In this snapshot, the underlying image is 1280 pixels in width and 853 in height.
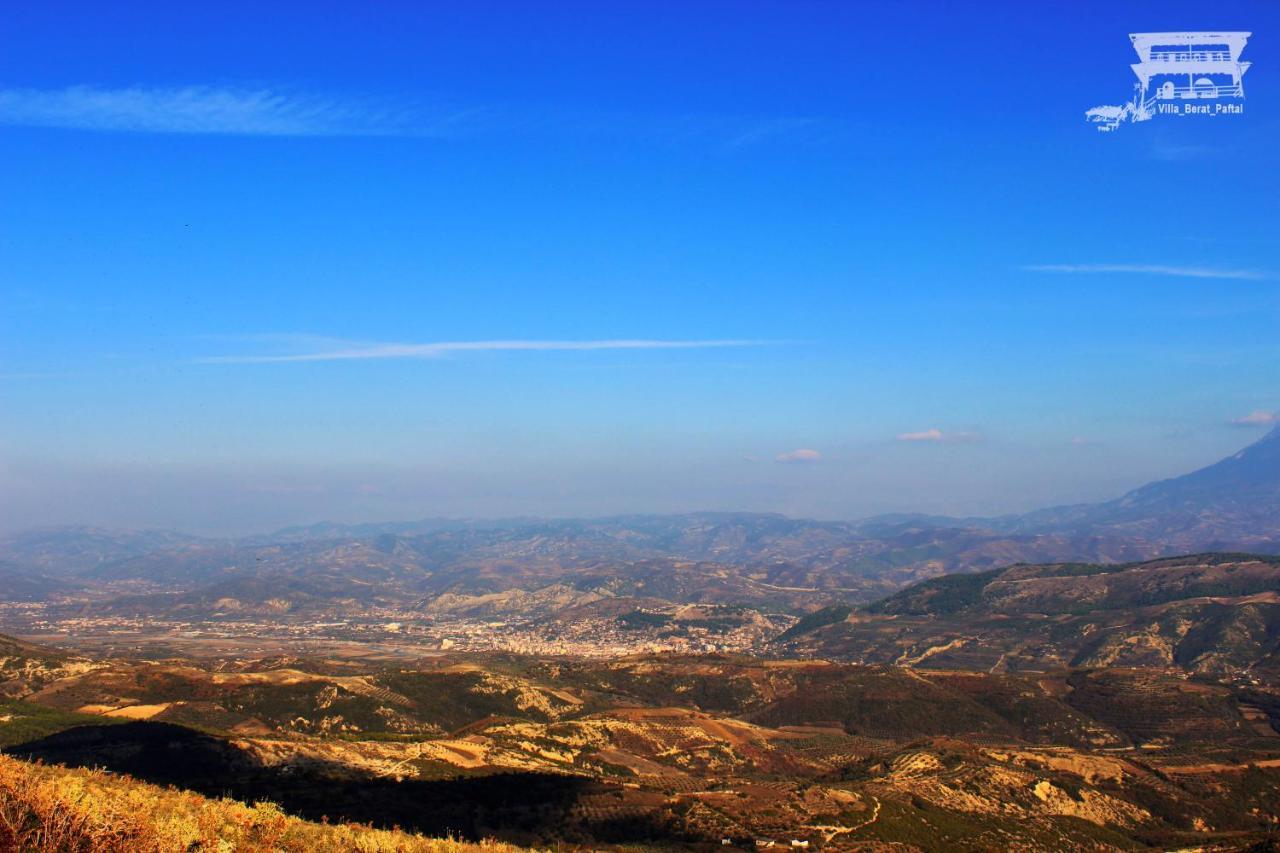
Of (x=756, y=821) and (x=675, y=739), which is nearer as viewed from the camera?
(x=756, y=821)

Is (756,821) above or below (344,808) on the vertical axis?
below

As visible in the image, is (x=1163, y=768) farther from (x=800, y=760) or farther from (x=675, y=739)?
(x=675, y=739)

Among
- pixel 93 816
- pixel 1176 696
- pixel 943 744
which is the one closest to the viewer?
pixel 93 816

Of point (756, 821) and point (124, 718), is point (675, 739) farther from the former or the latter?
point (124, 718)

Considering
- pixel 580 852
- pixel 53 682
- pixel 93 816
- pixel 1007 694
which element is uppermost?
pixel 93 816

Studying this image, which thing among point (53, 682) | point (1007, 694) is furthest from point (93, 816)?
point (1007, 694)

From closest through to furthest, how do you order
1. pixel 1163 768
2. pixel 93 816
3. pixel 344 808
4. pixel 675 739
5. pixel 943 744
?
pixel 93 816
pixel 344 808
pixel 1163 768
pixel 943 744
pixel 675 739

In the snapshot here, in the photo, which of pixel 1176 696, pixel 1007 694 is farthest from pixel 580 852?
pixel 1176 696
